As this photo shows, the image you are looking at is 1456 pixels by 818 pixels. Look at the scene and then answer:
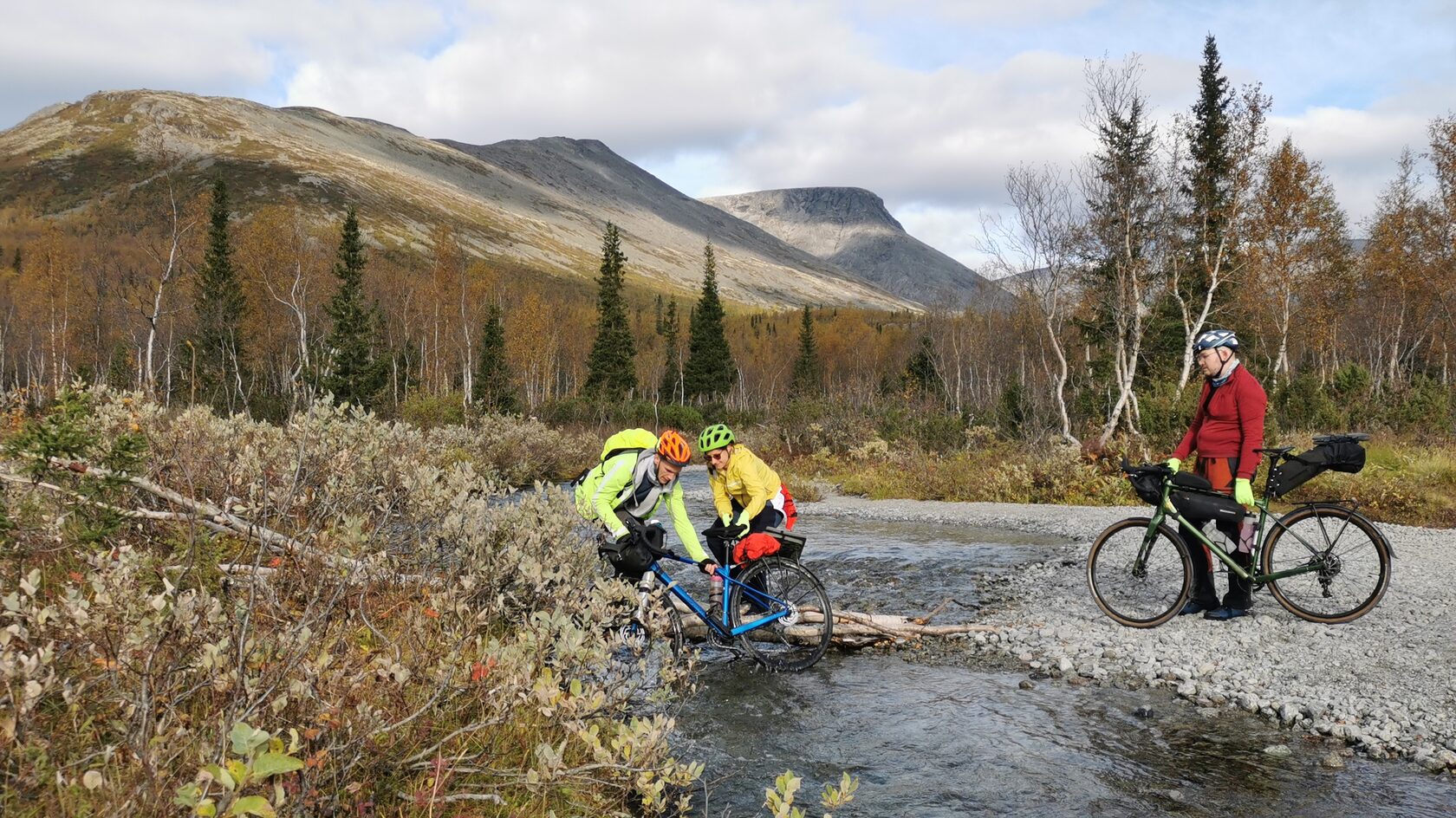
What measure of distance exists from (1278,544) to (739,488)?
4.74m

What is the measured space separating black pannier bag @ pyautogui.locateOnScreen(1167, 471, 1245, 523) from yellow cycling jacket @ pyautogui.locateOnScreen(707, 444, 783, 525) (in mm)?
3466

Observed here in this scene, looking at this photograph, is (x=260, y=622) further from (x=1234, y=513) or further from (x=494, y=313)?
(x=494, y=313)

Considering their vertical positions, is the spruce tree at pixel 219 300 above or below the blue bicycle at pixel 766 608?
above

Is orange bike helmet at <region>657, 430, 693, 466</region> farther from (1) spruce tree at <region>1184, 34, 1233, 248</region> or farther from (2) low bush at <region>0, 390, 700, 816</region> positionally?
(1) spruce tree at <region>1184, 34, 1233, 248</region>

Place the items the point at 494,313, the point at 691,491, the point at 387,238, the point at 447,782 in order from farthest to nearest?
1. the point at 387,238
2. the point at 494,313
3. the point at 691,491
4. the point at 447,782

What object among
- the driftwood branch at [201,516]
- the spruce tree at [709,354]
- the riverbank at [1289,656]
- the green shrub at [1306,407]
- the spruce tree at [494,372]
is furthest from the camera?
the spruce tree at [709,354]

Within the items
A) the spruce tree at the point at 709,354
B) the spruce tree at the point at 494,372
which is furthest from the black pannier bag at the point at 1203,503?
the spruce tree at the point at 709,354

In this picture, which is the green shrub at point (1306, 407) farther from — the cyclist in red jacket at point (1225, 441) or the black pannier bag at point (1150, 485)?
the black pannier bag at point (1150, 485)

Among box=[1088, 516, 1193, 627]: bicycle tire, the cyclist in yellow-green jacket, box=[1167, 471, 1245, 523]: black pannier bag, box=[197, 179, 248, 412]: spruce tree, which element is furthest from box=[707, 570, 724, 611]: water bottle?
box=[197, 179, 248, 412]: spruce tree

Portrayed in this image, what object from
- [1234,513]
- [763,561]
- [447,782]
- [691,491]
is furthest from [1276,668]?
[691,491]

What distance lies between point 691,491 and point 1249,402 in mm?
16959

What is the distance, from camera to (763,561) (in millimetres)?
6723

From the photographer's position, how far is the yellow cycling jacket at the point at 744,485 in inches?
275

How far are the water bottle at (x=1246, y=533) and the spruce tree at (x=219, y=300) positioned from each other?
46.7 m
